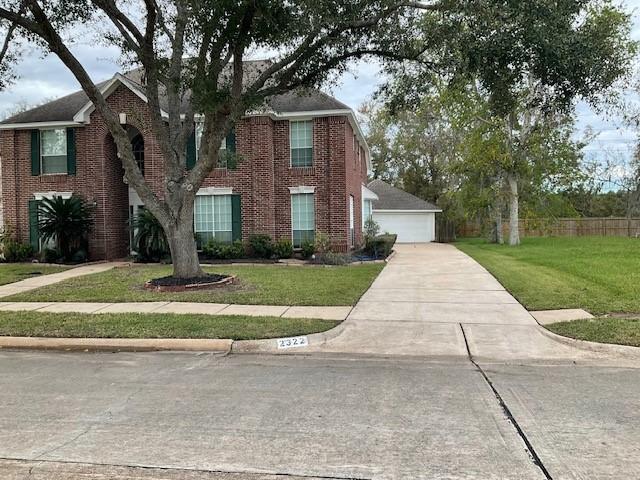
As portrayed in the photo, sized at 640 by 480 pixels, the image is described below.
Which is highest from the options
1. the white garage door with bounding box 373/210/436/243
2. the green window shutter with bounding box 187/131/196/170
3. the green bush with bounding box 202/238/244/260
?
the green window shutter with bounding box 187/131/196/170

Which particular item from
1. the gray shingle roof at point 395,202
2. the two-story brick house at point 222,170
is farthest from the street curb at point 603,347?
the gray shingle roof at point 395,202

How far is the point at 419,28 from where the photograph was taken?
471 inches

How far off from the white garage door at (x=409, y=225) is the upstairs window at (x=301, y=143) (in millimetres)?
17989

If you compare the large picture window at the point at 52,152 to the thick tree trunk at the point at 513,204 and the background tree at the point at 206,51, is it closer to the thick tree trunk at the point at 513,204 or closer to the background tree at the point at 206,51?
the background tree at the point at 206,51

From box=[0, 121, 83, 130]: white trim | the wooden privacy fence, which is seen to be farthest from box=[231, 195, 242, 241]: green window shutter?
the wooden privacy fence

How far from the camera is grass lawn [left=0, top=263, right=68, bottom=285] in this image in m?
15.1

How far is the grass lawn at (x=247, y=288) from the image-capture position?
11148mm

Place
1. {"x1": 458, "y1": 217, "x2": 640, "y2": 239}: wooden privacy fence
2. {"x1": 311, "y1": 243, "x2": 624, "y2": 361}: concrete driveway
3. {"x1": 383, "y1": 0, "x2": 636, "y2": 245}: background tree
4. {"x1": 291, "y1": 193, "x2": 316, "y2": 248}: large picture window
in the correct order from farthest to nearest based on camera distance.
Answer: {"x1": 458, "y1": 217, "x2": 640, "y2": 239}: wooden privacy fence
{"x1": 291, "y1": 193, "x2": 316, "y2": 248}: large picture window
{"x1": 383, "y1": 0, "x2": 636, "y2": 245}: background tree
{"x1": 311, "y1": 243, "x2": 624, "y2": 361}: concrete driveway

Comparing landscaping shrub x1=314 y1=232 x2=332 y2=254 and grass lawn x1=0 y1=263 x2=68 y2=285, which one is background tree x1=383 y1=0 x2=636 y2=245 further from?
grass lawn x1=0 y1=263 x2=68 y2=285

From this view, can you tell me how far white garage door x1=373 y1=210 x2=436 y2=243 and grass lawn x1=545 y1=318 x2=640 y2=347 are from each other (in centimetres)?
2894

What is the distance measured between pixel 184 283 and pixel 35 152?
11.8 metres

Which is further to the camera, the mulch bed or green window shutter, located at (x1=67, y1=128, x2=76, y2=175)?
green window shutter, located at (x1=67, y1=128, x2=76, y2=175)

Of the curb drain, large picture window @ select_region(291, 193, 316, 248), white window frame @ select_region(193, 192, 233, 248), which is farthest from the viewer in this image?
large picture window @ select_region(291, 193, 316, 248)

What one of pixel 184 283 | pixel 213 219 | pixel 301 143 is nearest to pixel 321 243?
pixel 301 143
